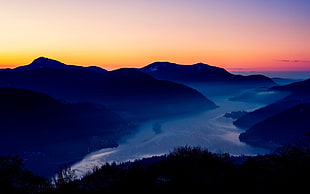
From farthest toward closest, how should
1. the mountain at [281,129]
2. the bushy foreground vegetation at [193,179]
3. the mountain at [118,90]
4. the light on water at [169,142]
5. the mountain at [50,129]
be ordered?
the mountain at [118,90] → the mountain at [281,129] → the light on water at [169,142] → the mountain at [50,129] → the bushy foreground vegetation at [193,179]

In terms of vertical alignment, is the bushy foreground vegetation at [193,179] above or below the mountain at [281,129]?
above

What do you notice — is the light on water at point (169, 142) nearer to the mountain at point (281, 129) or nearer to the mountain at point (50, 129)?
the mountain at point (281, 129)

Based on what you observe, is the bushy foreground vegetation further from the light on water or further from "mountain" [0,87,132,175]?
"mountain" [0,87,132,175]

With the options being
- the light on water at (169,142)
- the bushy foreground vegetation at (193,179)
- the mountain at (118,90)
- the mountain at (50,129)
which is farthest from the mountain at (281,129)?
the mountain at (118,90)

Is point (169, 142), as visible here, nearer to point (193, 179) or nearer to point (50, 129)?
point (50, 129)

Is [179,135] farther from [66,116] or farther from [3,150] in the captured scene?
[3,150]

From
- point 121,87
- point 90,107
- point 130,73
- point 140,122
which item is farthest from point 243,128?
point 130,73

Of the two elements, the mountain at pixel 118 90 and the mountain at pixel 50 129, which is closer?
the mountain at pixel 50 129
